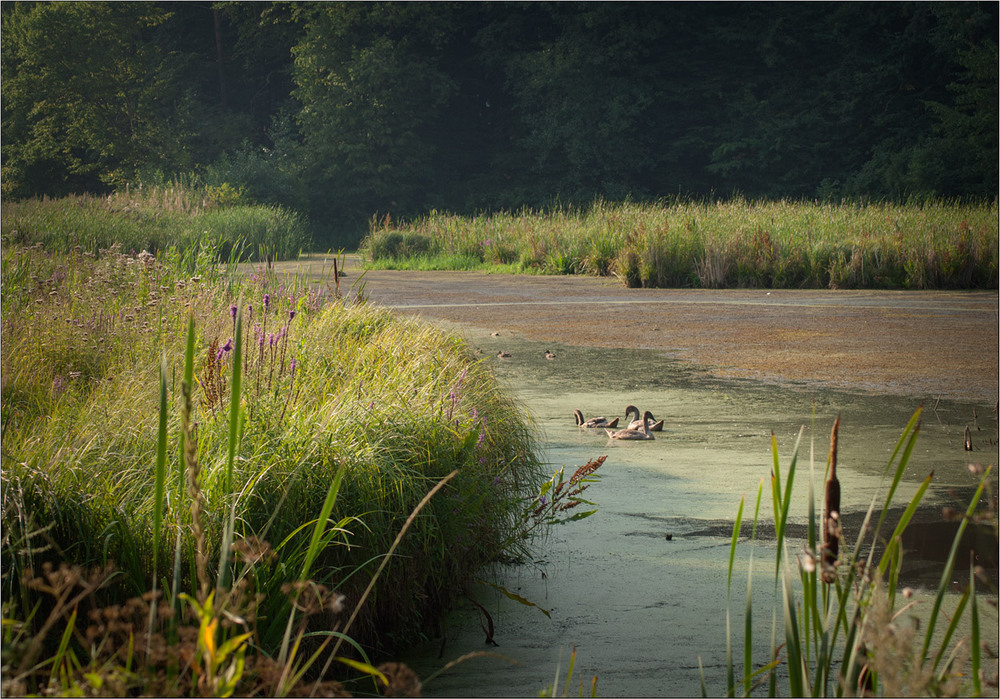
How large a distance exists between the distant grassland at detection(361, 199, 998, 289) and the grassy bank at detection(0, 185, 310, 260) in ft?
17.6

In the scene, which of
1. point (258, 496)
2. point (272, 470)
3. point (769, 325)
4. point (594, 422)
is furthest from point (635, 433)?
point (769, 325)

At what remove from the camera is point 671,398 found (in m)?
7.00

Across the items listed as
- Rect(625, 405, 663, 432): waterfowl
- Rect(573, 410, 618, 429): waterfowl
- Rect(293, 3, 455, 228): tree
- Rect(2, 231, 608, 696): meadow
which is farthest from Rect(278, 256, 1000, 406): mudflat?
Rect(293, 3, 455, 228): tree

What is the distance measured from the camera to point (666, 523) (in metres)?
4.16

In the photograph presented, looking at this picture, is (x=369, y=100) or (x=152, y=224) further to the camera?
(x=369, y=100)

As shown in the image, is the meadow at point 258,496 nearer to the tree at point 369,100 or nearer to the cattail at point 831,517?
the cattail at point 831,517

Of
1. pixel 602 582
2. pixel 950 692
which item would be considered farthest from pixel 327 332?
pixel 950 692

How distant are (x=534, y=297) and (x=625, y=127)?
2437cm

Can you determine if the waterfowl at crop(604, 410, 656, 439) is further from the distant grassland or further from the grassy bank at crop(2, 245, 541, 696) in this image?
the distant grassland

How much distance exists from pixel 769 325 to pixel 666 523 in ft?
23.6

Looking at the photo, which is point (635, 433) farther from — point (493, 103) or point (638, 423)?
point (493, 103)

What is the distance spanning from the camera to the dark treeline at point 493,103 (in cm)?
3603

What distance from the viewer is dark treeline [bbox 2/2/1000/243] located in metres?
36.0

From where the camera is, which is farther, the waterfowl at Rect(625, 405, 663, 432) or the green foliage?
the green foliage
